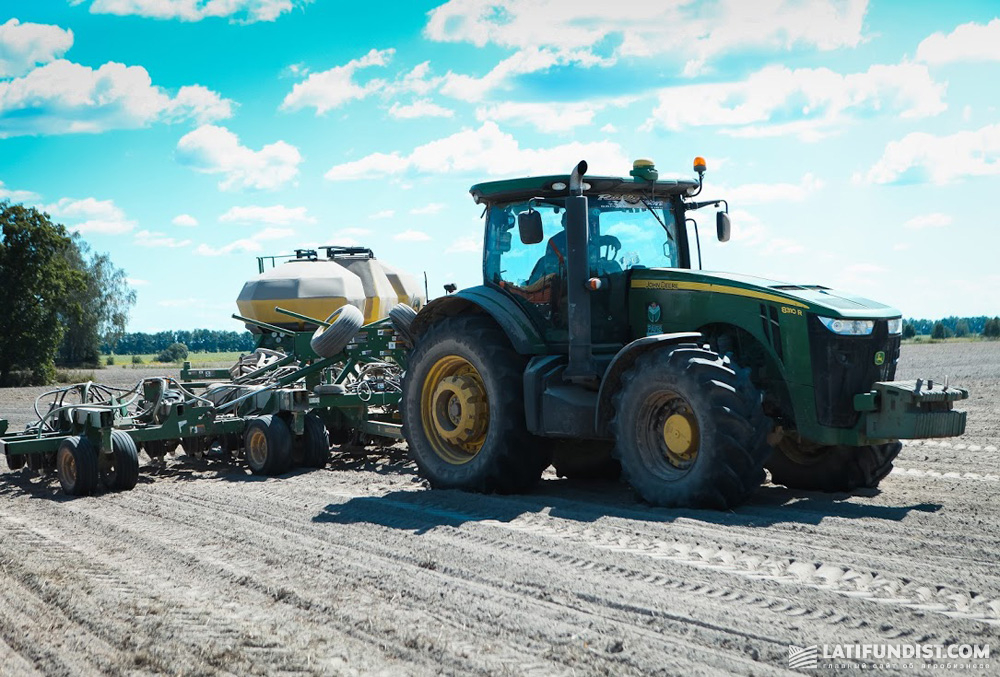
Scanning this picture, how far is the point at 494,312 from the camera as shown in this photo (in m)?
8.51

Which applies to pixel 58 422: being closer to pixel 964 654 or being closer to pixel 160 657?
pixel 160 657

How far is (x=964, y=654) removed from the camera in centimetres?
418

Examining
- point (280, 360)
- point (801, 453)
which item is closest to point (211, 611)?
point (801, 453)

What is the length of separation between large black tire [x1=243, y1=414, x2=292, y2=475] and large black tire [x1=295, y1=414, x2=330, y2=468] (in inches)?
7.4

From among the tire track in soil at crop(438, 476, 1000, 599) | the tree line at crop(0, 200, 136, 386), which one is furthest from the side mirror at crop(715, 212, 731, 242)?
the tree line at crop(0, 200, 136, 386)

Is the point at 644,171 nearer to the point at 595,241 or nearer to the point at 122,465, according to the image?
the point at 595,241

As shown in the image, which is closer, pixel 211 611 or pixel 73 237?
pixel 211 611

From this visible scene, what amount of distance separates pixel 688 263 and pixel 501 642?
4903mm

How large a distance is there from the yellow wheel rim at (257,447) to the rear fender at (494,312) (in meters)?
2.28

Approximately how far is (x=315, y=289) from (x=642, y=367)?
11908 mm

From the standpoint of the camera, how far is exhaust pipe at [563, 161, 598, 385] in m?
8.05

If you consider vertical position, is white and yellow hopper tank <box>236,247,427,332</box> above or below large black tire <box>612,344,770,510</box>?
above

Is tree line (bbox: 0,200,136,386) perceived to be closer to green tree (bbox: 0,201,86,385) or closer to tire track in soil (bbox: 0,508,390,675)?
green tree (bbox: 0,201,86,385)

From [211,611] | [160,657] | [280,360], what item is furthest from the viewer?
[280,360]
